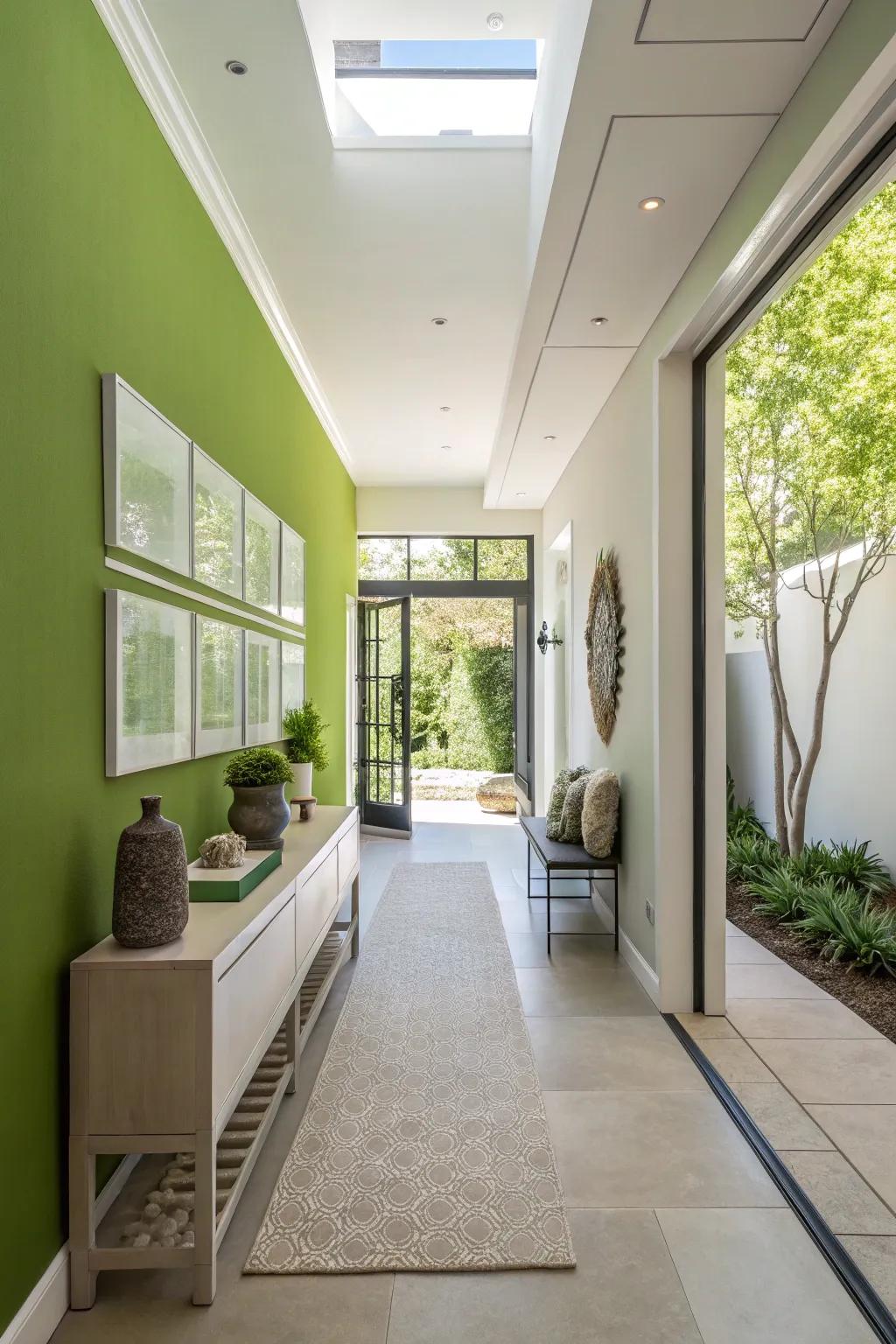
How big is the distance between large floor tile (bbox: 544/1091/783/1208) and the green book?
3.72ft

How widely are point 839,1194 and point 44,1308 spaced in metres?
1.83

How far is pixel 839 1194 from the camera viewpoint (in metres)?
1.98

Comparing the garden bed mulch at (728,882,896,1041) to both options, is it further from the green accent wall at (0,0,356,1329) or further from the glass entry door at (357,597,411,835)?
the glass entry door at (357,597,411,835)

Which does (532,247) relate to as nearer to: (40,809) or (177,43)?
(177,43)

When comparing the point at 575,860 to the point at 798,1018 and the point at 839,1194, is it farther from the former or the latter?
the point at 839,1194

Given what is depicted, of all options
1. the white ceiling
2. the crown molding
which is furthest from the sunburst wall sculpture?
the crown molding

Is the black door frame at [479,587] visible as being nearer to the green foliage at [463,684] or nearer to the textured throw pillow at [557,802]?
the textured throw pillow at [557,802]

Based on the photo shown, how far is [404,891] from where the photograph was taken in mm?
4938

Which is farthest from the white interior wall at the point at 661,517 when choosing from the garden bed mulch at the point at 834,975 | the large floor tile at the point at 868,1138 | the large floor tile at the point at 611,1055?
the large floor tile at the point at 868,1138

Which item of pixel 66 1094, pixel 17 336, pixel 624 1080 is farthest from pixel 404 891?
pixel 17 336

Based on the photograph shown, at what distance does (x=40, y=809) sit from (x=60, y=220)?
124cm

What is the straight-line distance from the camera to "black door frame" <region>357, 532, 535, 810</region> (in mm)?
7246

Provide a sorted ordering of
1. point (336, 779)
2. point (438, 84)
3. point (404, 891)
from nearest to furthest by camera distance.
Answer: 1. point (438, 84)
2. point (404, 891)
3. point (336, 779)

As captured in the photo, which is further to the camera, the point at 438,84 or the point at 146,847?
the point at 438,84
